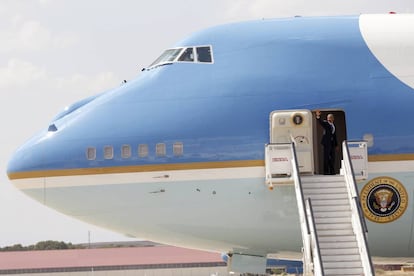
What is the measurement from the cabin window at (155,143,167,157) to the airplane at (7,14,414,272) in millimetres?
20

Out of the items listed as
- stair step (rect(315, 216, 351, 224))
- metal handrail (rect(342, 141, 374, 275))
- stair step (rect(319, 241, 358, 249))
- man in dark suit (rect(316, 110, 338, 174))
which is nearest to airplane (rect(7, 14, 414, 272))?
man in dark suit (rect(316, 110, 338, 174))

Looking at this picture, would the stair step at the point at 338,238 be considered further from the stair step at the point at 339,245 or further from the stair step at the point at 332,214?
the stair step at the point at 332,214

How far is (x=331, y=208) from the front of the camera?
18.0 m

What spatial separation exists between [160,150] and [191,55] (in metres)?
2.36

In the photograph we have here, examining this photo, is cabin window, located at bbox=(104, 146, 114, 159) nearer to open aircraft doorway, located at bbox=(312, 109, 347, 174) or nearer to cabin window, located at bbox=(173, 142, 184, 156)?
cabin window, located at bbox=(173, 142, 184, 156)

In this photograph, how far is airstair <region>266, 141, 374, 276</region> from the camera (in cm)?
1712

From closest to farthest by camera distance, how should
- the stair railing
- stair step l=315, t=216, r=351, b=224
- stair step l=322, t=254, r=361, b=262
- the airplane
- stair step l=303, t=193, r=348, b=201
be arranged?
the stair railing, stair step l=322, t=254, r=361, b=262, stair step l=315, t=216, r=351, b=224, stair step l=303, t=193, r=348, b=201, the airplane

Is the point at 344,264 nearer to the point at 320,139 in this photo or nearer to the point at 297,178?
the point at 297,178

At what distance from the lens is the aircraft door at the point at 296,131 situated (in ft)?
62.3

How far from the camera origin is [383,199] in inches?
744

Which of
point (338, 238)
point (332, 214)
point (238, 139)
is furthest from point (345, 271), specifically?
point (238, 139)

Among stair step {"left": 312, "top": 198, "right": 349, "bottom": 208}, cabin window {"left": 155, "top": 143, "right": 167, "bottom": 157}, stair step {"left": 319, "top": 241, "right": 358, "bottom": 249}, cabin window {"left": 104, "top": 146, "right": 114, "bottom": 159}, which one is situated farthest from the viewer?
cabin window {"left": 104, "top": 146, "right": 114, "bottom": 159}

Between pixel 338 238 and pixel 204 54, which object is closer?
pixel 338 238

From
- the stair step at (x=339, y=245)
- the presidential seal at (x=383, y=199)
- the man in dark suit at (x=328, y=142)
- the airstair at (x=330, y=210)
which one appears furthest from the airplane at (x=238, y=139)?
the stair step at (x=339, y=245)
